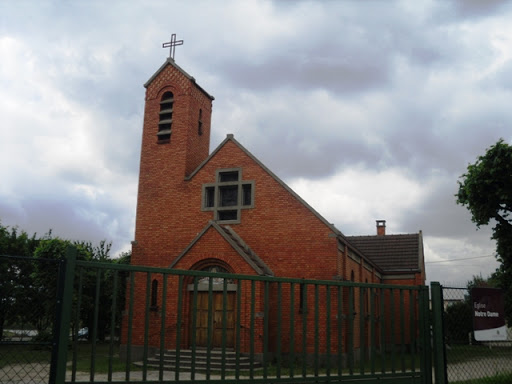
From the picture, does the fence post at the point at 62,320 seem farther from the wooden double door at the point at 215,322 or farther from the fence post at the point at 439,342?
the wooden double door at the point at 215,322

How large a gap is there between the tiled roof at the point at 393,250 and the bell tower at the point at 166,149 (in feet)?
44.6

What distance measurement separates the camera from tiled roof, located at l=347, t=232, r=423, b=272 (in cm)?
3172

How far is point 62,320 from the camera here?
5418mm

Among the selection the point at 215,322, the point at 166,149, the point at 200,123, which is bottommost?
the point at 215,322

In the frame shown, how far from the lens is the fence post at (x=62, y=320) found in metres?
5.32

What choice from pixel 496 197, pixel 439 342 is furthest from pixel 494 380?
pixel 496 197

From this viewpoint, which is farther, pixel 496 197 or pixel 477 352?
pixel 496 197

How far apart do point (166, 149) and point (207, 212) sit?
139 inches

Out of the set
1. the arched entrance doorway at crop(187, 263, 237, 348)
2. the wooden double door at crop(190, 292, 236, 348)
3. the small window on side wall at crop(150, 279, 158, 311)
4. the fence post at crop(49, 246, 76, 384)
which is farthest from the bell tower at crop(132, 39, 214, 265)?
the fence post at crop(49, 246, 76, 384)

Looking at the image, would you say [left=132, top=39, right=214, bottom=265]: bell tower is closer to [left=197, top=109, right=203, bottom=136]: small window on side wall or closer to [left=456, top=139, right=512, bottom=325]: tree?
[left=197, top=109, right=203, bottom=136]: small window on side wall

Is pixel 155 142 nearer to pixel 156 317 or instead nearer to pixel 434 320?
pixel 156 317

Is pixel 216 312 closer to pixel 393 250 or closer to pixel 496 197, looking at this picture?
pixel 496 197

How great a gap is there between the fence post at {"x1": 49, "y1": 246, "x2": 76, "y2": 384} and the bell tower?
16088 millimetres

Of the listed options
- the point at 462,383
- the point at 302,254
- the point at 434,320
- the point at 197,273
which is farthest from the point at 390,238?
the point at 197,273
